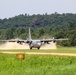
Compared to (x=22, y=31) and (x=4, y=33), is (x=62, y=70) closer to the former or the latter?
(x=22, y=31)

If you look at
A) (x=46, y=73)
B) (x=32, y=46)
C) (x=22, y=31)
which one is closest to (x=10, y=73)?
(x=46, y=73)

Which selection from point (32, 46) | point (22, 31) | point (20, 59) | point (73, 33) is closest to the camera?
point (20, 59)

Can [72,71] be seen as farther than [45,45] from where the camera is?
No

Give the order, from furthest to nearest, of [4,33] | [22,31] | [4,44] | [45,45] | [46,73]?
[4,33], [22,31], [4,44], [45,45], [46,73]

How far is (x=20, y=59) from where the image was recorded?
40.3m

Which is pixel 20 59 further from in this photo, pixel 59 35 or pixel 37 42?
pixel 59 35

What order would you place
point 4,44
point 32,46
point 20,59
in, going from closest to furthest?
point 20,59
point 32,46
point 4,44

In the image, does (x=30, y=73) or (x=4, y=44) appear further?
(x=4, y=44)

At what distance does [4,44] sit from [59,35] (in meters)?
32.3

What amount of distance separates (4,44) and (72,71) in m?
84.9

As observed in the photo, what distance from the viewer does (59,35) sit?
14012 centimetres

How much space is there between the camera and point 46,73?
26.8m

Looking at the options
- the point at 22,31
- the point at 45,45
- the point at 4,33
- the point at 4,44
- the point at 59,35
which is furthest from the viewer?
the point at 4,33

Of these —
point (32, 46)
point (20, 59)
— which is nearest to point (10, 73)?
point (20, 59)
